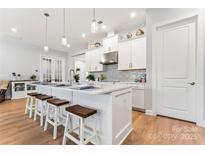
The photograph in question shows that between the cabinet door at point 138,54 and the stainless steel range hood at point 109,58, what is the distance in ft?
2.34

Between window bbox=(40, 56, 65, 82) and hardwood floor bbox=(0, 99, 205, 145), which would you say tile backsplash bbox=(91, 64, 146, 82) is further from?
window bbox=(40, 56, 65, 82)

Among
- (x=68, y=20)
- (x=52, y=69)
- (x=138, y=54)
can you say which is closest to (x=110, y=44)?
(x=138, y=54)

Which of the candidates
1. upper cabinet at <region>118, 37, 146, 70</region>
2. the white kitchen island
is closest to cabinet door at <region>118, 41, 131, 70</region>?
upper cabinet at <region>118, 37, 146, 70</region>

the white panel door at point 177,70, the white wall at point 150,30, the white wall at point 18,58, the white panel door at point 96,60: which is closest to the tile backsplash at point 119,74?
the white panel door at point 96,60

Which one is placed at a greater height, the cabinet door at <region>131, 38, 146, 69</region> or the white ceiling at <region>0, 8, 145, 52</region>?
the white ceiling at <region>0, 8, 145, 52</region>

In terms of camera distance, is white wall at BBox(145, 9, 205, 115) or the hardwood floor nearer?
the hardwood floor

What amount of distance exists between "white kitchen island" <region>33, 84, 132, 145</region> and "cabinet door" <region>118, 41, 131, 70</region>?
2.13m

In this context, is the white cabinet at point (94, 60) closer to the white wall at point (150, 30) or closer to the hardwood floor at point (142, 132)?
the white wall at point (150, 30)

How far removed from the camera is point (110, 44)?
4.58 m

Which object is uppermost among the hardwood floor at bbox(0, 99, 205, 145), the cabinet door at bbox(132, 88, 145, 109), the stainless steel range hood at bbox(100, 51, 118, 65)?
the stainless steel range hood at bbox(100, 51, 118, 65)

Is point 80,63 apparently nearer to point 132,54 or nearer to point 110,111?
point 132,54

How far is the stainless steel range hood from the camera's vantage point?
4434mm

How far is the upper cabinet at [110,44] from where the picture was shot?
4.40m
